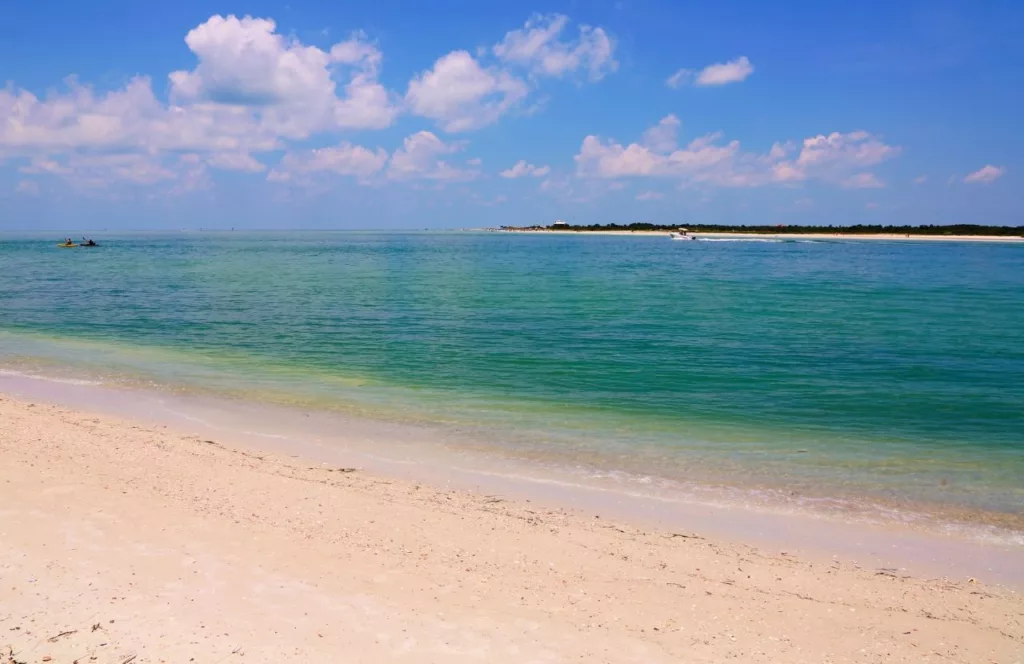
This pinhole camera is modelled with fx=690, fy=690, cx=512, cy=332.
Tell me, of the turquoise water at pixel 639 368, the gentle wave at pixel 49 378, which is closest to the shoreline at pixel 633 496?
the turquoise water at pixel 639 368

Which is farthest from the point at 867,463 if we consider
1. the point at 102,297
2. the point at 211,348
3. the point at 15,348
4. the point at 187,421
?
the point at 102,297

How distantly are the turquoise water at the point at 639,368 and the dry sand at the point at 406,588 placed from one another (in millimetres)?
2996

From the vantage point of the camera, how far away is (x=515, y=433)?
12.4m

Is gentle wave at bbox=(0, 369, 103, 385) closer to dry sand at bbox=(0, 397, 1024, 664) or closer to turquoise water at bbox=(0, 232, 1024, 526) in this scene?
turquoise water at bbox=(0, 232, 1024, 526)

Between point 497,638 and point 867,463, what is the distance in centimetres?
797

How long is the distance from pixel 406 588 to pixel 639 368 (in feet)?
42.8

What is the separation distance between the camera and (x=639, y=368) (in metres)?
18.4

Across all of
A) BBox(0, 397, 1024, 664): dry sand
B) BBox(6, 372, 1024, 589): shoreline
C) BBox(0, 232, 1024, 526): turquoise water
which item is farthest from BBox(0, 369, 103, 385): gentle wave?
BBox(0, 397, 1024, 664): dry sand

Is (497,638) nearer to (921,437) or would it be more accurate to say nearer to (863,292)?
(921,437)

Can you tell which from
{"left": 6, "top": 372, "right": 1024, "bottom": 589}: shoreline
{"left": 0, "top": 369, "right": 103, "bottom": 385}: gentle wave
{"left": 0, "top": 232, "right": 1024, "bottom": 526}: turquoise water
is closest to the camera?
{"left": 6, "top": 372, "right": 1024, "bottom": 589}: shoreline

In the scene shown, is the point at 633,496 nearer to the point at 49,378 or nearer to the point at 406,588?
the point at 406,588

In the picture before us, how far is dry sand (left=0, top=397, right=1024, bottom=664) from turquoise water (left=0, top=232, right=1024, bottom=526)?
2996 mm

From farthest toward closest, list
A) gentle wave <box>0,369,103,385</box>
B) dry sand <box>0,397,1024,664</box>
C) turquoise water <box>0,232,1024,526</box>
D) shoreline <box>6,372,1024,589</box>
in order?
1. gentle wave <box>0,369,103,385</box>
2. turquoise water <box>0,232,1024,526</box>
3. shoreline <box>6,372,1024,589</box>
4. dry sand <box>0,397,1024,664</box>

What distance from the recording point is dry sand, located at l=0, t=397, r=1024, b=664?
207 inches
